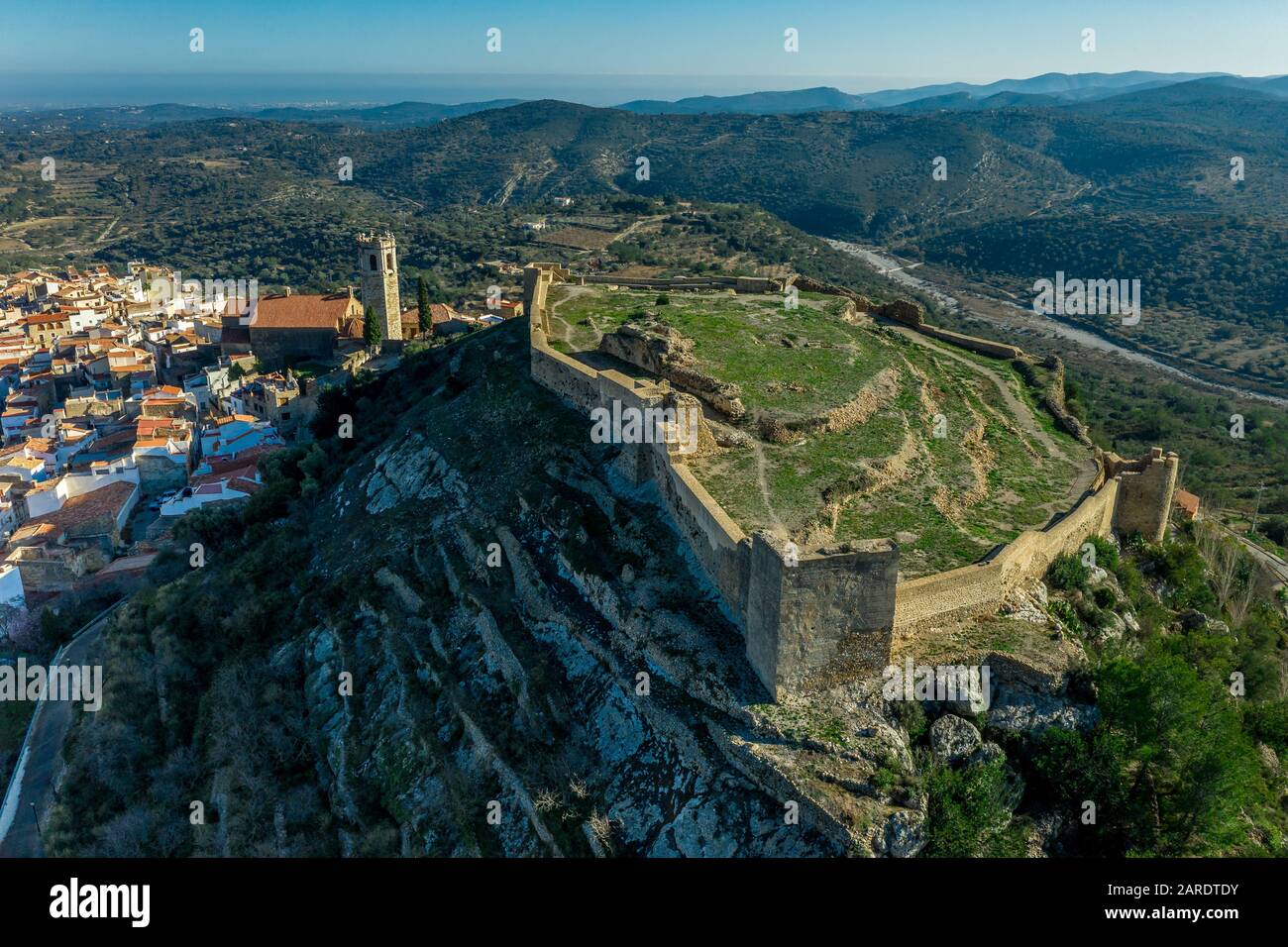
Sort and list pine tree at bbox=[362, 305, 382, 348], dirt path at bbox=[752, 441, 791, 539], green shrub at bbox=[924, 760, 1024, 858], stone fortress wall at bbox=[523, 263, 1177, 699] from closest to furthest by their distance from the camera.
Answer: green shrub at bbox=[924, 760, 1024, 858] < stone fortress wall at bbox=[523, 263, 1177, 699] < dirt path at bbox=[752, 441, 791, 539] < pine tree at bbox=[362, 305, 382, 348]

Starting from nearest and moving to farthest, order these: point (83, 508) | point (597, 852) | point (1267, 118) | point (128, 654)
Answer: point (597, 852), point (128, 654), point (83, 508), point (1267, 118)

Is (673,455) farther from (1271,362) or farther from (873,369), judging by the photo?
(1271,362)

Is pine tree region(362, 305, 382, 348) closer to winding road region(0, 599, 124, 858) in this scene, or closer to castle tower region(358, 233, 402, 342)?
castle tower region(358, 233, 402, 342)

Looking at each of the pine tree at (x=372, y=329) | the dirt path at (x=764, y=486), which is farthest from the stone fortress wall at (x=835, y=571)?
the pine tree at (x=372, y=329)

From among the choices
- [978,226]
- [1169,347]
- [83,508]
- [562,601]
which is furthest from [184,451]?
[978,226]

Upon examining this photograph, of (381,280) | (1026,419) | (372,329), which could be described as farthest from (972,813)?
(381,280)

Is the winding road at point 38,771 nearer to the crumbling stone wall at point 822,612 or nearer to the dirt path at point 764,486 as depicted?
the crumbling stone wall at point 822,612

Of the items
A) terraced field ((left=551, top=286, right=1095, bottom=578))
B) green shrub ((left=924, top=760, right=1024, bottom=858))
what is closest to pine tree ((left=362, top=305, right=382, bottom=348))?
terraced field ((left=551, top=286, right=1095, bottom=578))
